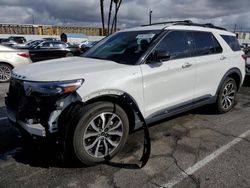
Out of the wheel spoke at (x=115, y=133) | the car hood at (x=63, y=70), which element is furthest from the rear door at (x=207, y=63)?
the wheel spoke at (x=115, y=133)

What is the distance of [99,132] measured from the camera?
3133 mm

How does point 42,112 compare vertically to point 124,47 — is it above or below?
below

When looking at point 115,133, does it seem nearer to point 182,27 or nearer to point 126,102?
point 126,102

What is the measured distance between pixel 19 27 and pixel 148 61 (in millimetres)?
40553

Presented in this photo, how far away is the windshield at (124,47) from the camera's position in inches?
143

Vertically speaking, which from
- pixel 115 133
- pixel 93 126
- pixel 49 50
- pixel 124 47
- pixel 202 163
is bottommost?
pixel 202 163

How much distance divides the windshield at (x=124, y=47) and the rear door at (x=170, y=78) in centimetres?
19

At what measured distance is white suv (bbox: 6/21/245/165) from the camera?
283cm

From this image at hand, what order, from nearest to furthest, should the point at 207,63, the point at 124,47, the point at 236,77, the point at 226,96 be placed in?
the point at 124,47 → the point at 207,63 → the point at 226,96 → the point at 236,77

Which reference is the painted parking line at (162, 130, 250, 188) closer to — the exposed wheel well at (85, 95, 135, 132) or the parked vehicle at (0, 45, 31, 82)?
the exposed wheel well at (85, 95, 135, 132)

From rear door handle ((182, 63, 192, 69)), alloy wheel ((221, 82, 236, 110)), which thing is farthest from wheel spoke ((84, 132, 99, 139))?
alloy wheel ((221, 82, 236, 110))

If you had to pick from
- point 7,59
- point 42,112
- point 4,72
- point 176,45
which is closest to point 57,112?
point 42,112

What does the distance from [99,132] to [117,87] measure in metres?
0.61

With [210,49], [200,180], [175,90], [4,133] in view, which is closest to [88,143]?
[200,180]
